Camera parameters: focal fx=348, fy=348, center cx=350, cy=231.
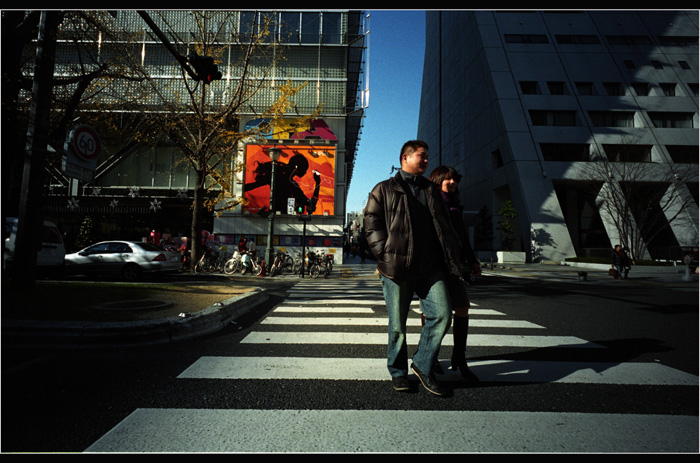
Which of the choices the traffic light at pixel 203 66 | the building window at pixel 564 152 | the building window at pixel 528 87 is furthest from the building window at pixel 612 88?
the traffic light at pixel 203 66

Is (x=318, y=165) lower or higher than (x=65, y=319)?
higher

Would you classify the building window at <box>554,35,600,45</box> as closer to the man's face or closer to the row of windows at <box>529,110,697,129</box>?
the row of windows at <box>529,110,697,129</box>

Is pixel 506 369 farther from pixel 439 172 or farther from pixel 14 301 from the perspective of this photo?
pixel 14 301

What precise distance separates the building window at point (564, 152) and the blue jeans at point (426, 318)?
36.0 metres

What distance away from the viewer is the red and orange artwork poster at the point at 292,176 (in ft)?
74.9

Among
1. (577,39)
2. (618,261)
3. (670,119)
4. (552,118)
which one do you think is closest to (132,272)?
(618,261)

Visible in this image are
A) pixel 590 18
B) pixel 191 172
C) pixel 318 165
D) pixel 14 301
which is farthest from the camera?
pixel 590 18

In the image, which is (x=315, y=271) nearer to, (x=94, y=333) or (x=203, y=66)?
(x=203, y=66)

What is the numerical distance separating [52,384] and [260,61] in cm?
2482

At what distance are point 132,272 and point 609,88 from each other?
4336cm

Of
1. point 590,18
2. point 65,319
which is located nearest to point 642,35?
point 590,18

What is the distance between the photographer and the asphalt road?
2.04 m

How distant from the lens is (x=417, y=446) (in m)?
1.98
